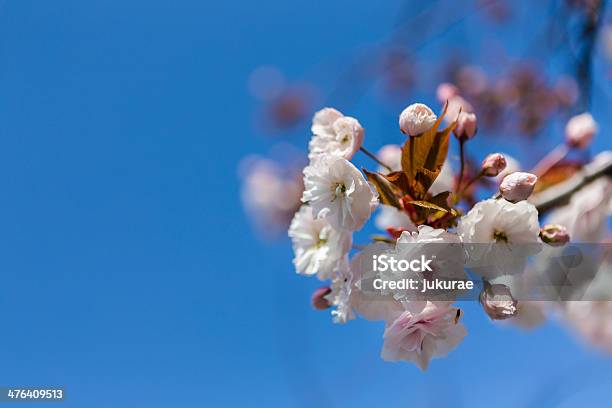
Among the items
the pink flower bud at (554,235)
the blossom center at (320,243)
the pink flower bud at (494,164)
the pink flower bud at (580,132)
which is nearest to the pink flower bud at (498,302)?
the pink flower bud at (554,235)

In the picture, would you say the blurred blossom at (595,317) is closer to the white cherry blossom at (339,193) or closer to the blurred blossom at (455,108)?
the blurred blossom at (455,108)

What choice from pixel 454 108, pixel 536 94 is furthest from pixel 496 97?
pixel 454 108

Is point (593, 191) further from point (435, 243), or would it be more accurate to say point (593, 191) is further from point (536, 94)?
point (536, 94)

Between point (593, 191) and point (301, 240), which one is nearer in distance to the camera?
point (301, 240)

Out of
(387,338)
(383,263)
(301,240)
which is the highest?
(301,240)

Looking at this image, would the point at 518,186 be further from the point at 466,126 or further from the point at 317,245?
the point at 317,245

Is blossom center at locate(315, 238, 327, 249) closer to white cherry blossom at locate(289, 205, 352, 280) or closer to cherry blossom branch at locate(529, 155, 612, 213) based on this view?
white cherry blossom at locate(289, 205, 352, 280)
